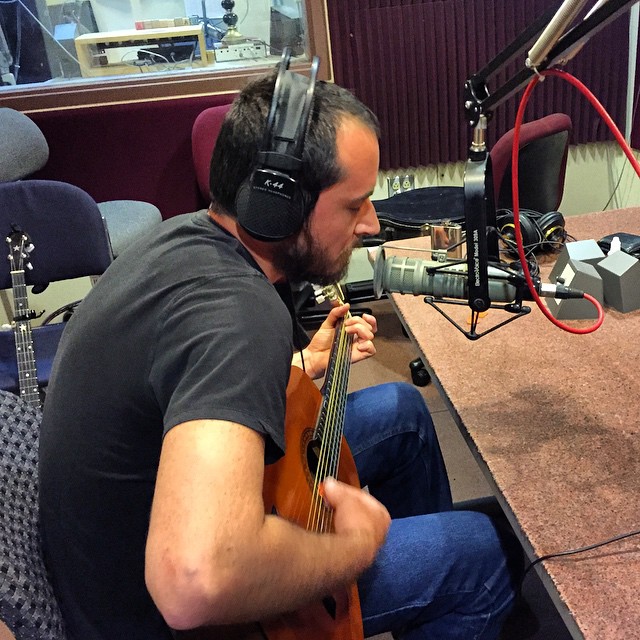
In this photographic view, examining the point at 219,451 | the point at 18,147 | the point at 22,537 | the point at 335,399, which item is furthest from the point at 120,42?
the point at 219,451

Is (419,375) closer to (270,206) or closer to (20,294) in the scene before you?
(20,294)

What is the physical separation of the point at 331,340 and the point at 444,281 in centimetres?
49

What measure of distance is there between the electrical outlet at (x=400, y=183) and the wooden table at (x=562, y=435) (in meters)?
1.99

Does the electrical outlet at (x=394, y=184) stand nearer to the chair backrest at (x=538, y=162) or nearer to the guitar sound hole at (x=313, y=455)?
the chair backrest at (x=538, y=162)

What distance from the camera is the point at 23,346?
5.98 feet

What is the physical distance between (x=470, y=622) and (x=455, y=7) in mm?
2771

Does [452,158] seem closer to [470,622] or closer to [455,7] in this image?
[455,7]

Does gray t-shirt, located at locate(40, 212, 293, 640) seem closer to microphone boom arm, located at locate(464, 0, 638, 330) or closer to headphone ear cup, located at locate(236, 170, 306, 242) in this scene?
headphone ear cup, located at locate(236, 170, 306, 242)

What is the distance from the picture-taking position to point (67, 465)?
2.54ft

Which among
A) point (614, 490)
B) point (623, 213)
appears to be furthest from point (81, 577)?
Result: point (623, 213)

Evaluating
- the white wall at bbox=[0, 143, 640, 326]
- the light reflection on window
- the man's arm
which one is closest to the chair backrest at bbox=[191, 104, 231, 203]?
the light reflection on window

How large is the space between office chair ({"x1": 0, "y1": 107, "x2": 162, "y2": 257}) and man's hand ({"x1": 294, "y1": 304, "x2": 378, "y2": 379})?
122 cm

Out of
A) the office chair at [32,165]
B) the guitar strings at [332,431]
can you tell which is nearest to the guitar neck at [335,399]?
the guitar strings at [332,431]

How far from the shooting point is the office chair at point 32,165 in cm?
220
